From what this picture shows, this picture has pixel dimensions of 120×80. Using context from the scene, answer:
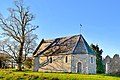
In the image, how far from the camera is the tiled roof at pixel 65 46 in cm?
4541

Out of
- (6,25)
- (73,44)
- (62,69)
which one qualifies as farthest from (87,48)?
(6,25)

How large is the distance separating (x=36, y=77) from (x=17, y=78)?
258cm

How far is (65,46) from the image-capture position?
157ft

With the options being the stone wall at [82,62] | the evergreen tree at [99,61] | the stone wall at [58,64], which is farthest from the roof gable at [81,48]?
the evergreen tree at [99,61]

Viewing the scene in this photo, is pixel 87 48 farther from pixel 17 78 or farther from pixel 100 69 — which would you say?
pixel 17 78

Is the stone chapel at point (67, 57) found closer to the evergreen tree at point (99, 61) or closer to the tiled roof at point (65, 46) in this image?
the tiled roof at point (65, 46)

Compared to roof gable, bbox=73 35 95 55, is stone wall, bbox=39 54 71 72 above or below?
below

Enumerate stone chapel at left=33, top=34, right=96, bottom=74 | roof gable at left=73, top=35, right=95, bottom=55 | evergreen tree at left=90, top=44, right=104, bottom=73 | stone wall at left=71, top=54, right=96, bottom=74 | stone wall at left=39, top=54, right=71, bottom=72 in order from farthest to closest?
evergreen tree at left=90, top=44, right=104, bottom=73, stone wall at left=39, top=54, right=71, bottom=72, roof gable at left=73, top=35, right=95, bottom=55, stone chapel at left=33, top=34, right=96, bottom=74, stone wall at left=71, top=54, right=96, bottom=74

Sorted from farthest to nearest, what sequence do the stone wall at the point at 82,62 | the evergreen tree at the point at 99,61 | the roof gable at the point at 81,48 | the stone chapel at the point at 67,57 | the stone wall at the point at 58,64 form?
the evergreen tree at the point at 99,61, the stone wall at the point at 58,64, the roof gable at the point at 81,48, the stone chapel at the point at 67,57, the stone wall at the point at 82,62

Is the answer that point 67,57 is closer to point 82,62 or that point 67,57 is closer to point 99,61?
point 82,62

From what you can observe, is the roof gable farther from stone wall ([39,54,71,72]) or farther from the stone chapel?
stone wall ([39,54,71,72])

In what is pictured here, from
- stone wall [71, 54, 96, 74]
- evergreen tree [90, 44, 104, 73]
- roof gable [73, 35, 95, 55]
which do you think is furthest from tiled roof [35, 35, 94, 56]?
evergreen tree [90, 44, 104, 73]

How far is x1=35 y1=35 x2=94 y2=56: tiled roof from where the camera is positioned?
149 feet

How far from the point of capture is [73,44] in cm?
4647
